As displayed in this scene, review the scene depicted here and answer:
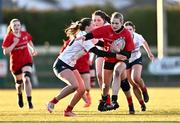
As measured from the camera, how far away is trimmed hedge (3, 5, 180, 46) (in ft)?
143

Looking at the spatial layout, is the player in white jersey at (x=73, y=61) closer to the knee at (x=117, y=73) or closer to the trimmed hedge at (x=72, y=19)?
the knee at (x=117, y=73)

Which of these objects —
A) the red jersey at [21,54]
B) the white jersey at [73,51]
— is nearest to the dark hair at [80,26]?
the white jersey at [73,51]

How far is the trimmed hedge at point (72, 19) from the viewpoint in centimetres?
4353

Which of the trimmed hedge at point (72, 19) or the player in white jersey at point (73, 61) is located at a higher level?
the trimmed hedge at point (72, 19)

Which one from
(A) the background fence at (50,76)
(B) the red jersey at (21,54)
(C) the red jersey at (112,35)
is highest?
(C) the red jersey at (112,35)

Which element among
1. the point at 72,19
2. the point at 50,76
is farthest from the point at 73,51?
the point at 72,19

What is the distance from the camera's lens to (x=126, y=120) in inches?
527

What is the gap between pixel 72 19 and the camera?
43.9 m

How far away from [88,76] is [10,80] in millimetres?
17777

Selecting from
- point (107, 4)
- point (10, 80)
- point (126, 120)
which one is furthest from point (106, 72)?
point (107, 4)

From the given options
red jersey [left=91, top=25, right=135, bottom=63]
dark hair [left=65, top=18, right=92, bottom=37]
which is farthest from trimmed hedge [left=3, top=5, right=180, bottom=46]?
red jersey [left=91, top=25, right=135, bottom=63]

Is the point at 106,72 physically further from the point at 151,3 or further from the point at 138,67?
the point at 151,3

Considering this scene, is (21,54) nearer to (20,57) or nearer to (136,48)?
(20,57)

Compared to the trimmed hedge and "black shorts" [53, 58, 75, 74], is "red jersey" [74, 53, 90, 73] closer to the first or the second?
"black shorts" [53, 58, 75, 74]
